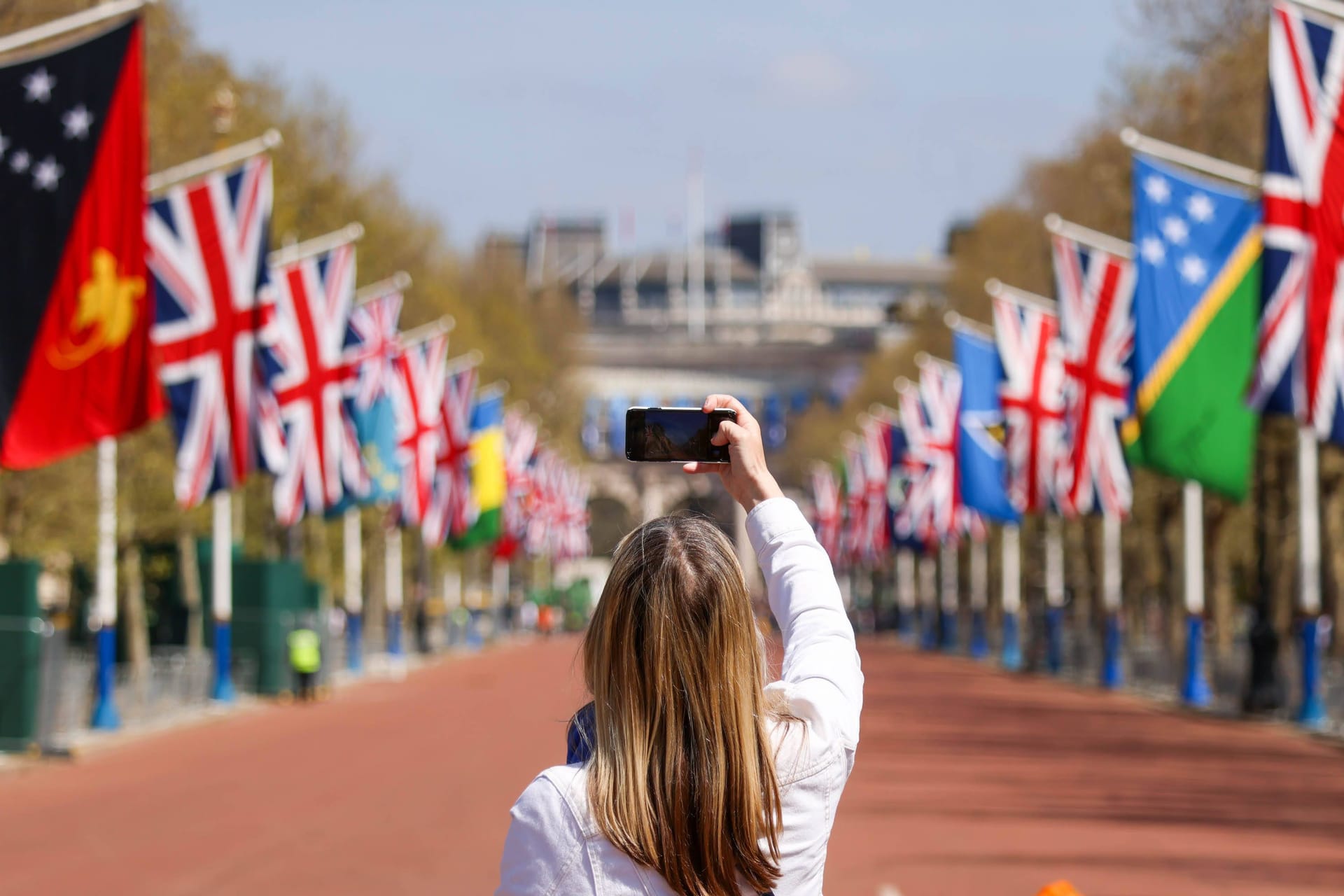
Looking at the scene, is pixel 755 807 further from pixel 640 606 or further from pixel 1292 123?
pixel 1292 123

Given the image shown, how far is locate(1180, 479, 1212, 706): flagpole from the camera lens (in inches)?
1361

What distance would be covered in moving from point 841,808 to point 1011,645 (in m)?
38.8

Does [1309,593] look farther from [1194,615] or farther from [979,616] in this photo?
[979,616]

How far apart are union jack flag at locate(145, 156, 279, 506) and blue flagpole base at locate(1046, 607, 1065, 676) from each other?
26991 mm

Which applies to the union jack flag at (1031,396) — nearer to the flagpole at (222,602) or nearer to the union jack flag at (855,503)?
the flagpole at (222,602)

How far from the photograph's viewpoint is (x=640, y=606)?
3.37 meters

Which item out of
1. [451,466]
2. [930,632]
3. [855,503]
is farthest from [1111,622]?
[930,632]

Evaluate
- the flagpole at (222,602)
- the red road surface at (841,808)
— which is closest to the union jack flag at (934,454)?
the red road surface at (841,808)

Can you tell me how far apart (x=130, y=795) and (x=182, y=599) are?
2323cm

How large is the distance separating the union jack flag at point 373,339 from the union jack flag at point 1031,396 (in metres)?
10.9

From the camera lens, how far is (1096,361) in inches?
1233

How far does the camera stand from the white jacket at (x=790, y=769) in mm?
3270

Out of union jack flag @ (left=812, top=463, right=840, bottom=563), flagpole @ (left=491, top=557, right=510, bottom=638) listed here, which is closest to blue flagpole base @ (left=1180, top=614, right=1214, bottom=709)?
flagpole @ (left=491, top=557, right=510, bottom=638)

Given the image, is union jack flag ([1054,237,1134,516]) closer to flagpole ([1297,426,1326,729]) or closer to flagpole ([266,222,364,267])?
flagpole ([1297,426,1326,729])
